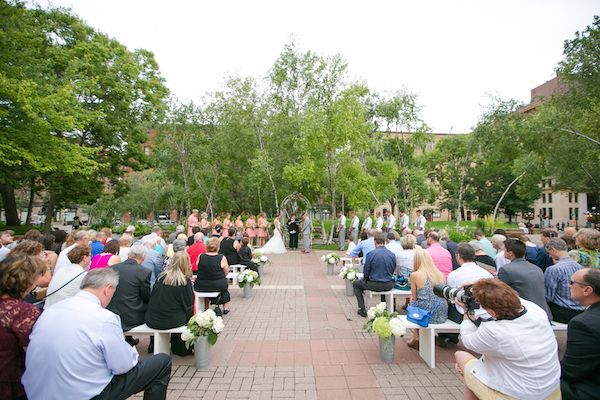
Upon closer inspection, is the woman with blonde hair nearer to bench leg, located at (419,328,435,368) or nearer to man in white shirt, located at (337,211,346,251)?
bench leg, located at (419,328,435,368)

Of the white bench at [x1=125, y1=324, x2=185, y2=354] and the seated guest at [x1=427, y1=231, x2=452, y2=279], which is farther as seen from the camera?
the seated guest at [x1=427, y1=231, x2=452, y2=279]

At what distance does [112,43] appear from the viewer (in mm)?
23594

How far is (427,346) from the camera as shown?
4.85 m

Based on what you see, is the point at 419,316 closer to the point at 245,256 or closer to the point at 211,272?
the point at 211,272

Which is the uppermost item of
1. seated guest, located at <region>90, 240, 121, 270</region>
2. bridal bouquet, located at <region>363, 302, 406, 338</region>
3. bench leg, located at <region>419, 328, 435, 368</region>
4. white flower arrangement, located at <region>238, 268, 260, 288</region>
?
seated guest, located at <region>90, 240, 121, 270</region>

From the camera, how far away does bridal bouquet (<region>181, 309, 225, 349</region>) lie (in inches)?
177

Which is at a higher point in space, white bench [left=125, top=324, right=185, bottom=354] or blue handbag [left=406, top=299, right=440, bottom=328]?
blue handbag [left=406, top=299, right=440, bottom=328]

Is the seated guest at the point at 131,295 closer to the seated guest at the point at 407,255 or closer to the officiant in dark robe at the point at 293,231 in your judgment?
the seated guest at the point at 407,255

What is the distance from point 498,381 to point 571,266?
9.51ft

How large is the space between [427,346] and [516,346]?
243 cm

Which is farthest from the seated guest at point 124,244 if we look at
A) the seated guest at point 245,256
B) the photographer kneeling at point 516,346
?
the photographer kneeling at point 516,346

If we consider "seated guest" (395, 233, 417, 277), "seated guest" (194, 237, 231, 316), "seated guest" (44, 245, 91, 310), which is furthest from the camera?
"seated guest" (395, 233, 417, 277)

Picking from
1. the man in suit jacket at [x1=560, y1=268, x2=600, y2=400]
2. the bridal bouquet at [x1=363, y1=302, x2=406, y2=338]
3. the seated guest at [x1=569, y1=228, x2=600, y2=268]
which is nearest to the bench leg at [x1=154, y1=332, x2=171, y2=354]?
the bridal bouquet at [x1=363, y1=302, x2=406, y2=338]

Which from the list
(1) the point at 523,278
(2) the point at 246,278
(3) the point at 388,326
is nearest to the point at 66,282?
(3) the point at 388,326
